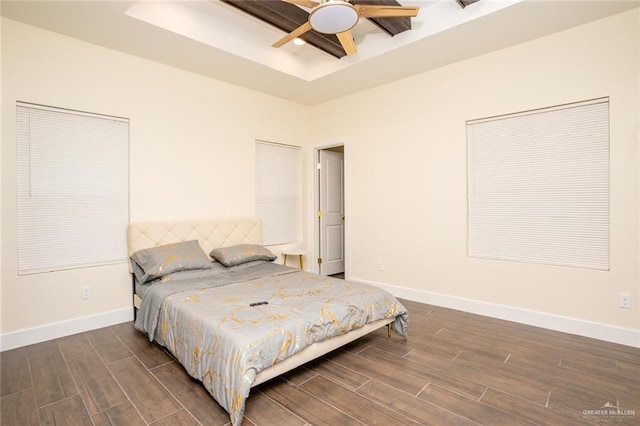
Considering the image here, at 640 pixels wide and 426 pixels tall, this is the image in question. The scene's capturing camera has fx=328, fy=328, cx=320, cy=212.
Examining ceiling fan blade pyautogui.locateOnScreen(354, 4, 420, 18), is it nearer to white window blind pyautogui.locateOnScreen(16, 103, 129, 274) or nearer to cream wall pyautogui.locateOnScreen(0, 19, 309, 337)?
cream wall pyautogui.locateOnScreen(0, 19, 309, 337)

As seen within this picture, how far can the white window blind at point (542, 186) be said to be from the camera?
3053mm

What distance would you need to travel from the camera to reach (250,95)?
473 cm

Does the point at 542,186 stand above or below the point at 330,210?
above

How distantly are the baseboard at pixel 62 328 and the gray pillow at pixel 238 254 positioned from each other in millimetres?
1084

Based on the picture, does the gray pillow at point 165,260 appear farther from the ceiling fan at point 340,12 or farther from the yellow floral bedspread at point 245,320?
the ceiling fan at point 340,12

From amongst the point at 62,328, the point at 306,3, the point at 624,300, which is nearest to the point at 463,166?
the point at 624,300

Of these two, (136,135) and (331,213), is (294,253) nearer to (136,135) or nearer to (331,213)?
(331,213)

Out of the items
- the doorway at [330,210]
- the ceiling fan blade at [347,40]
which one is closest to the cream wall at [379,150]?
the doorway at [330,210]

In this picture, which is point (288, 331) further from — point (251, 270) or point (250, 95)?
point (250, 95)

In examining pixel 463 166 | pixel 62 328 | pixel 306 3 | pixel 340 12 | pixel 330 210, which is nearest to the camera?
pixel 340 12

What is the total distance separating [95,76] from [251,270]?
2600mm

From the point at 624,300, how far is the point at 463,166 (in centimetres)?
192

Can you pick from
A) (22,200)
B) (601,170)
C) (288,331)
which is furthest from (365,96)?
(22,200)

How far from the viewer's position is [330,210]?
230 inches
